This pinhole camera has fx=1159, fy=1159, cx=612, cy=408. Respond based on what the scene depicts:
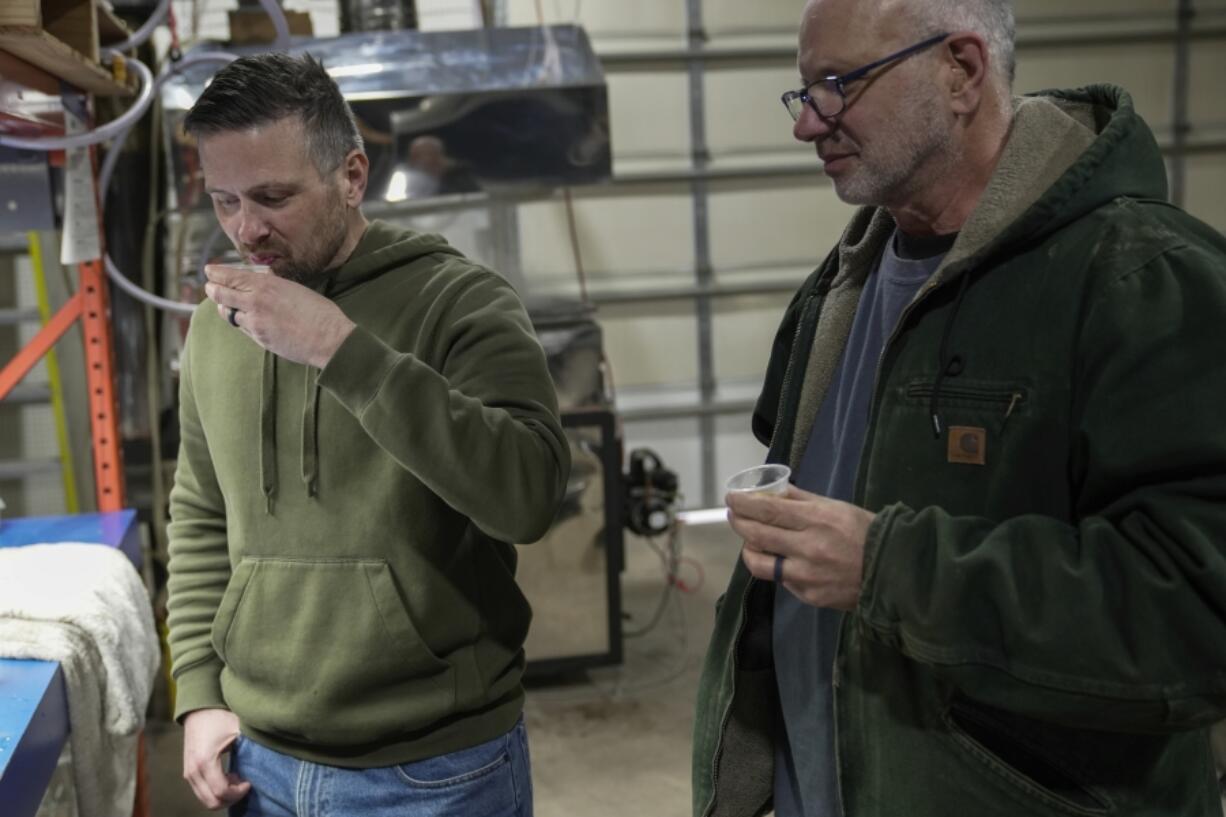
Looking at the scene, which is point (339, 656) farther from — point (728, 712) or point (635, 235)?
point (635, 235)

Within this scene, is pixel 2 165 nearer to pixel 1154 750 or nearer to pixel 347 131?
pixel 347 131

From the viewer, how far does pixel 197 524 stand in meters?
1.48

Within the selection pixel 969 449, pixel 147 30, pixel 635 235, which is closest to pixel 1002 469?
pixel 969 449

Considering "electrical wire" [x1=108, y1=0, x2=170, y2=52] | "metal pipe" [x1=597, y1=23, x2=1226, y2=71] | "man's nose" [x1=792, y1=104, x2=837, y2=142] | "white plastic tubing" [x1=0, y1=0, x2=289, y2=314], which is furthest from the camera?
"metal pipe" [x1=597, y1=23, x2=1226, y2=71]

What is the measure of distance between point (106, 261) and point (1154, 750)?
2081 mm

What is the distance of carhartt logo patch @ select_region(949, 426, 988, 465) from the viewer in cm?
101

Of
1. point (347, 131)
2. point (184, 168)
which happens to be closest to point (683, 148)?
point (184, 168)

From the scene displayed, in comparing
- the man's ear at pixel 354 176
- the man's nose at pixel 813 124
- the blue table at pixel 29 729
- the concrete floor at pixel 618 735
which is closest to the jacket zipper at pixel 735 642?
the man's nose at pixel 813 124

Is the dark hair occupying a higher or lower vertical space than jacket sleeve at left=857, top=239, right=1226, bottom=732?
higher

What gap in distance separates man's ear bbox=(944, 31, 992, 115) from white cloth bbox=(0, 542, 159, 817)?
1.35m

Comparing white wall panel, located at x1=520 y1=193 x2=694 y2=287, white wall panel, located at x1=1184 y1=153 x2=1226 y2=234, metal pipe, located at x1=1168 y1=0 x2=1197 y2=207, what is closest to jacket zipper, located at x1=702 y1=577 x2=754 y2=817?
white wall panel, located at x1=520 y1=193 x2=694 y2=287

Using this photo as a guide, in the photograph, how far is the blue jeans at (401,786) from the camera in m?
1.30

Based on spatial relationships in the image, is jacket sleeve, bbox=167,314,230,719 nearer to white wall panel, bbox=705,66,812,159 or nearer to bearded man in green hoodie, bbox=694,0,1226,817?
bearded man in green hoodie, bbox=694,0,1226,817

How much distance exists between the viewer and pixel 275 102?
49.4 inches
